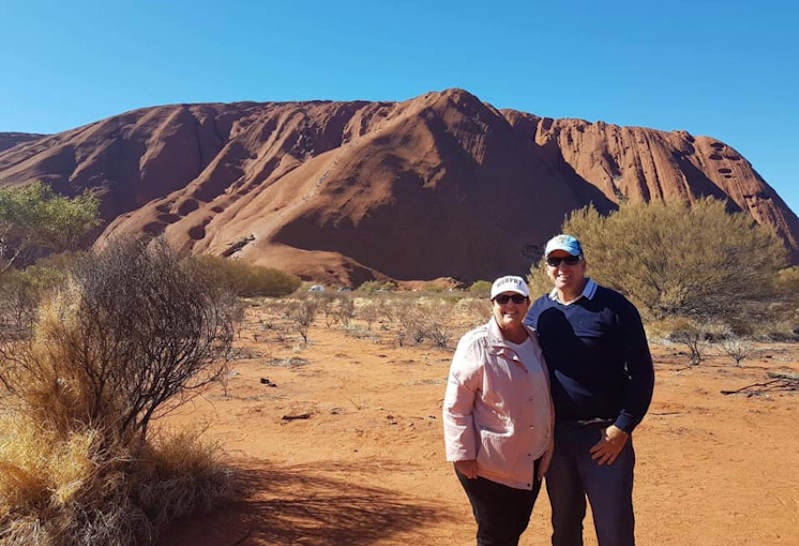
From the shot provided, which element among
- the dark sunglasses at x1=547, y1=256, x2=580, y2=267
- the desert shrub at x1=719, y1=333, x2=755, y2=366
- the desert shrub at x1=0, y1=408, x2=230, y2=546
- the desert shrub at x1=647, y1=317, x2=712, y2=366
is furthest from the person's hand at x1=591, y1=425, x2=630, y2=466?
the desert shrub at x1=647, y1=317, x2=712, y2=366

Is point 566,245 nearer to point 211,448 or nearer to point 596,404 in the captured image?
point 596,404

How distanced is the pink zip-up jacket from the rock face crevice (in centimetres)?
4806

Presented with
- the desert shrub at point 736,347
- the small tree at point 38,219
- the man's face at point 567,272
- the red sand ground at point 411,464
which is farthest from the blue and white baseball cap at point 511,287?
the small tree at point 38,219

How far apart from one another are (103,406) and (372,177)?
59.5 metres

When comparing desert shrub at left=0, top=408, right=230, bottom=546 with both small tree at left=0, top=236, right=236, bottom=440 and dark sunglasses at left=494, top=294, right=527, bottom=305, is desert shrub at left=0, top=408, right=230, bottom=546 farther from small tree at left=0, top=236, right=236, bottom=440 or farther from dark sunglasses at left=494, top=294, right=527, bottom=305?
dark sunglasses at left=494, top=294, right=527, bottom=305

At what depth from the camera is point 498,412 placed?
92.4 inches

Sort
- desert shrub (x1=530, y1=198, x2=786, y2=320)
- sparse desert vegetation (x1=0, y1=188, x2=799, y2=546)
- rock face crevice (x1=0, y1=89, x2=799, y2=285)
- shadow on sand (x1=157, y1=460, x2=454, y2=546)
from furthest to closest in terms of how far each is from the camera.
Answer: rock face crevice (x1=0, y1=89, x2=799, y2=285) < desert shrub (x1=530, y1=198, x2=786, y2=320) < shadow on sand (x1=157, y1=460, x2=454, y2=546) < sparse desert vegetation (x1=0, y1=188, x2=799, y2=546)

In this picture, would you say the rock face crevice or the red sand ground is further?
the rock face crevice

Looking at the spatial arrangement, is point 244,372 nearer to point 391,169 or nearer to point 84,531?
point 84,531

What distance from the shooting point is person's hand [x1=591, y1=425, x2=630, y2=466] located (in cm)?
239

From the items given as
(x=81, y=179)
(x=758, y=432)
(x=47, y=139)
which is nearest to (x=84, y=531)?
(x=758, y=432)

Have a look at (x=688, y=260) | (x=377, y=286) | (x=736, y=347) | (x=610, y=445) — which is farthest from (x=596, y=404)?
(x=377, y=286)

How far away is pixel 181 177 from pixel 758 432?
3676 inches

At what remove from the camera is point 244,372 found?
1055 cm
